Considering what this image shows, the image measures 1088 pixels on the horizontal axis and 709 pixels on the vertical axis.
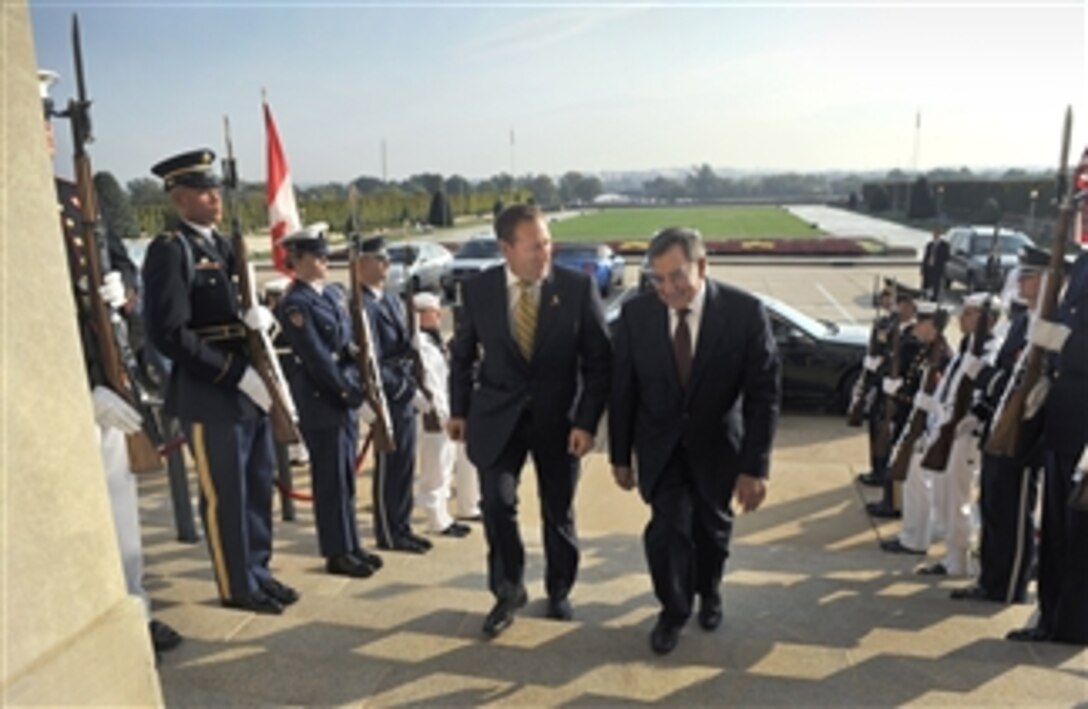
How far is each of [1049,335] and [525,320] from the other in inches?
92.0

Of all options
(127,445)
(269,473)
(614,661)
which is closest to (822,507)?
(614,661)

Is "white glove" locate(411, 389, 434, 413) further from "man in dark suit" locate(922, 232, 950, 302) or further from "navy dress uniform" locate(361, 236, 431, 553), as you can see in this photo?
"man in dark suit" locate(922, 232, 950, 302)

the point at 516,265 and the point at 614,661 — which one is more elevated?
the point at 516,265

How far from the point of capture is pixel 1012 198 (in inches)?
1644

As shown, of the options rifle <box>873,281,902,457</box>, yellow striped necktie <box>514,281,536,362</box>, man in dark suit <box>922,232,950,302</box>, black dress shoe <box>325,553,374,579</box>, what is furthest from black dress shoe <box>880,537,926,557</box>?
man in dark suit <box>922,232,950,302</box>

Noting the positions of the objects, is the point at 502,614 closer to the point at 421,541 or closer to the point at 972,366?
the point at 421,541

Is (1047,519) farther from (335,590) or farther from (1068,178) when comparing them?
(335,590)

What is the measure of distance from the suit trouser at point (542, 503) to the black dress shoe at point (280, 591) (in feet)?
3.35

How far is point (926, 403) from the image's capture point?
5113 millimetres

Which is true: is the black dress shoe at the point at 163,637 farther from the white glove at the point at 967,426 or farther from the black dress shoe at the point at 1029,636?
the white glove at the point at 967,426

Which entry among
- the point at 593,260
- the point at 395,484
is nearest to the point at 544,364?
the point at 395,484

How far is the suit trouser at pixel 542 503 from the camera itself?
11.9 ft

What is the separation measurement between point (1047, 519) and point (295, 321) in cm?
376

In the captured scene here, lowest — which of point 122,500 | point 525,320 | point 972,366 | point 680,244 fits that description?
point 122,500
